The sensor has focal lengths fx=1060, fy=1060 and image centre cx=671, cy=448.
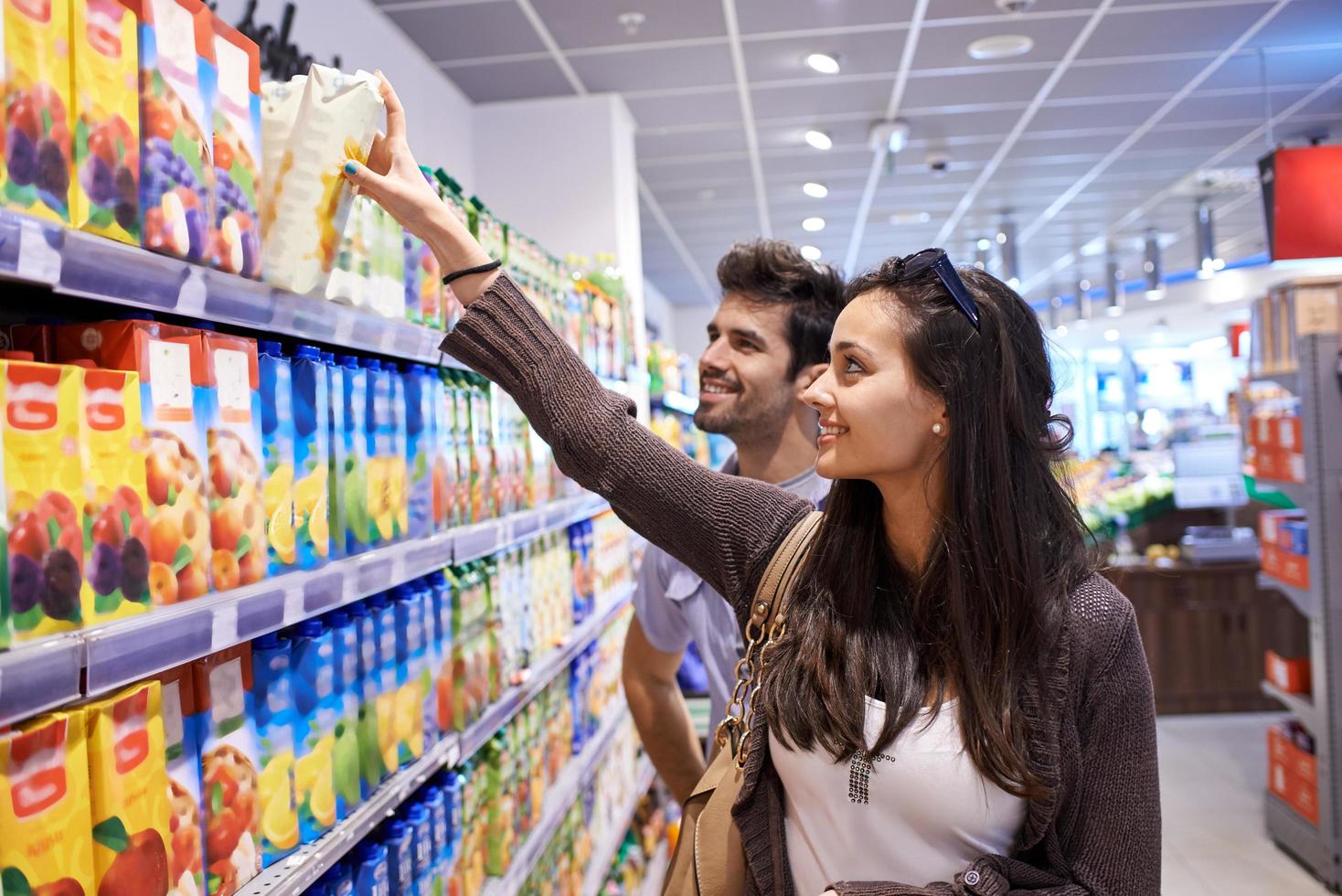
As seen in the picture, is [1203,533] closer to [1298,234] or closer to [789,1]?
[1298,234]

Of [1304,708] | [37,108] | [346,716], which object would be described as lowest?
[1304,708]

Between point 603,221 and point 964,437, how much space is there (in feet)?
14.6

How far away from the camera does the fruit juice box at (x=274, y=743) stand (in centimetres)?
133

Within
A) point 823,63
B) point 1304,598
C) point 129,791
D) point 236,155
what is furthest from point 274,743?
point 823,63

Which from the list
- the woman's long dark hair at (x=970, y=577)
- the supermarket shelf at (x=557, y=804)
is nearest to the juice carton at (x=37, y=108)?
the woman's long dark hair at (x=970, y=577)

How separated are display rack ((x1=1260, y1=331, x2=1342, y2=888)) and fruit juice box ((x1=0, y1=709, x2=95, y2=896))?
438cm

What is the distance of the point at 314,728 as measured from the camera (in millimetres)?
1449

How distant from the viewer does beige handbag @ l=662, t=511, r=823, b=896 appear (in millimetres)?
1418

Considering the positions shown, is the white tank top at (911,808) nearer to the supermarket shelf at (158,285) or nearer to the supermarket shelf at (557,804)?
the supermarket shelf at (158,285)

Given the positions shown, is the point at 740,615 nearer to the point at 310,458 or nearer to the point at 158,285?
the point at 310,458

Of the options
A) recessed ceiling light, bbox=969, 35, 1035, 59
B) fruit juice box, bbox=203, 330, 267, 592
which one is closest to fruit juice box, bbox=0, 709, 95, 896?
fruit juice box, bbox=203, 330, 267, 592

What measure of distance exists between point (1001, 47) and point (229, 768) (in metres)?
5.10

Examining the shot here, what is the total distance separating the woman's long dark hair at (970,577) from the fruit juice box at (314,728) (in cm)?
61

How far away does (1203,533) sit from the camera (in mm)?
7152
